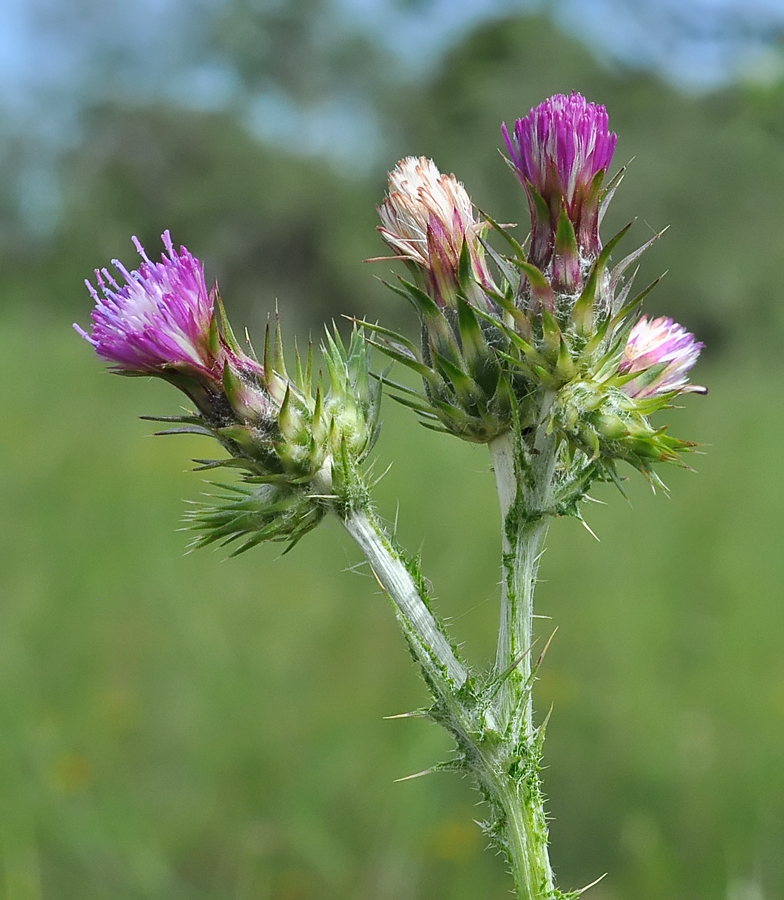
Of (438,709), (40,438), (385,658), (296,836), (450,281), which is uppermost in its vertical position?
(40,438)

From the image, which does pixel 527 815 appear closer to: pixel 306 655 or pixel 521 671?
pixel 521 671

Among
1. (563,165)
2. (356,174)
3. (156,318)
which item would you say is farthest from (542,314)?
(356,174)

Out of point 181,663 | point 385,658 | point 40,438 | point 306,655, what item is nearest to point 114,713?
point 181,663

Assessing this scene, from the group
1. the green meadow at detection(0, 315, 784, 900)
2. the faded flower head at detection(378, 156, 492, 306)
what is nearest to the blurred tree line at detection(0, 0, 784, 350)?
the green meadow at detection(0, 315, 784, 900)

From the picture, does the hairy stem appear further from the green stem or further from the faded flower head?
the faded flower head

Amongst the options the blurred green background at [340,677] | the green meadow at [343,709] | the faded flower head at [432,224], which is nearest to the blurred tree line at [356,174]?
the blurred green background at [340,677]

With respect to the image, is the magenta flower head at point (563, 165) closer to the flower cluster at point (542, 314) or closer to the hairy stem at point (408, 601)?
the flower cluster at point (542, 314)
